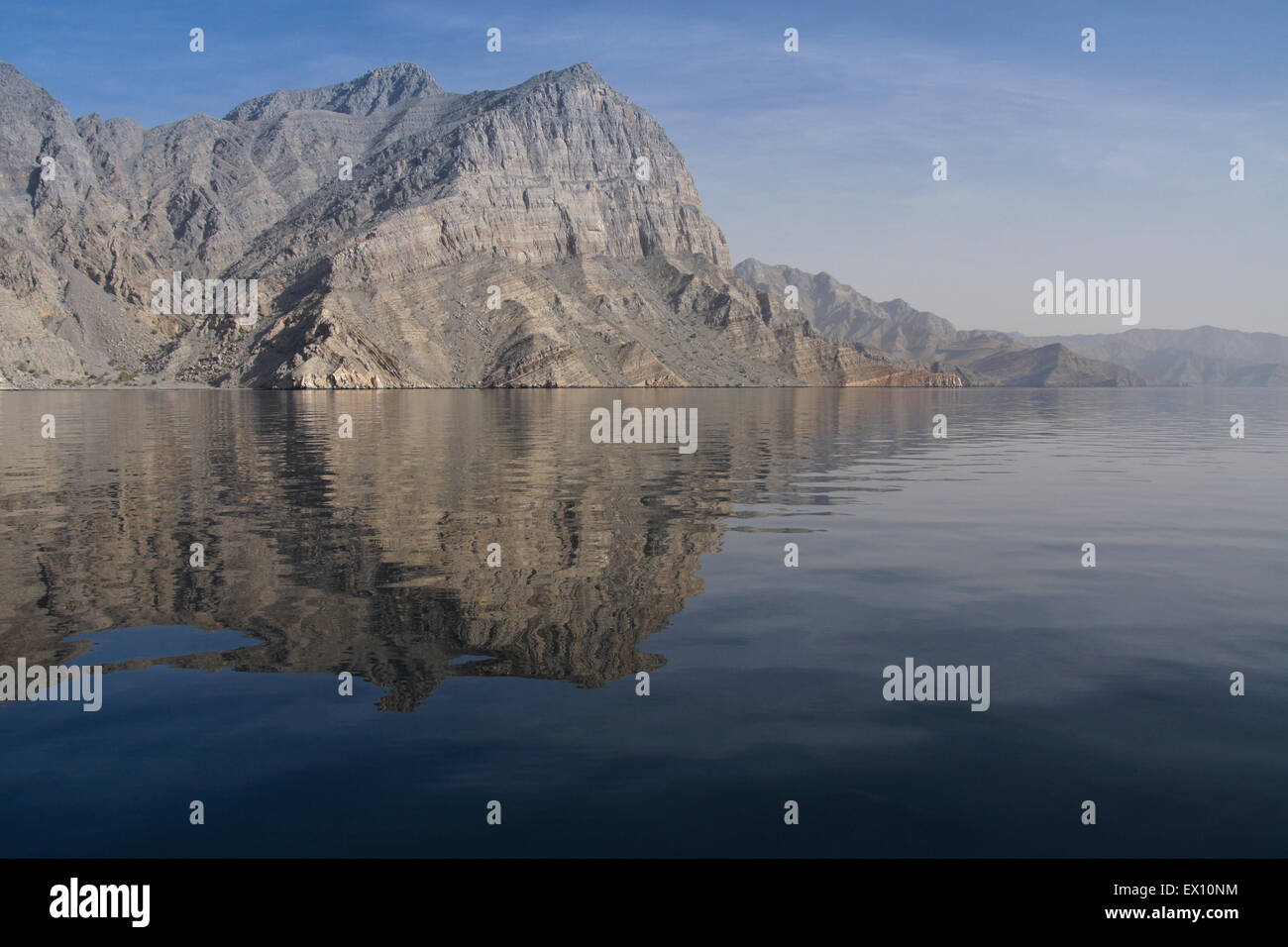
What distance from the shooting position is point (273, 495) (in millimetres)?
32875

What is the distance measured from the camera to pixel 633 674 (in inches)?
551

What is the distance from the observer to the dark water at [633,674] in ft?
31.0

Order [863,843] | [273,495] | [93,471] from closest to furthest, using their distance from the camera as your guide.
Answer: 1. [863,843]
2. [273,495]
3. [93,471]

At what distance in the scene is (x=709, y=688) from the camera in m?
13.3

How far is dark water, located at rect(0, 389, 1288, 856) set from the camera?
9438 millimetres

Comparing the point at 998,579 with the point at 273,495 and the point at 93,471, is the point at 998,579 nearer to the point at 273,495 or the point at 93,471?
the point at 273,495

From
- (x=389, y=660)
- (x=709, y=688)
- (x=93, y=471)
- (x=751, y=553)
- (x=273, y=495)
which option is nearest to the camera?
(x=709, y=688)
